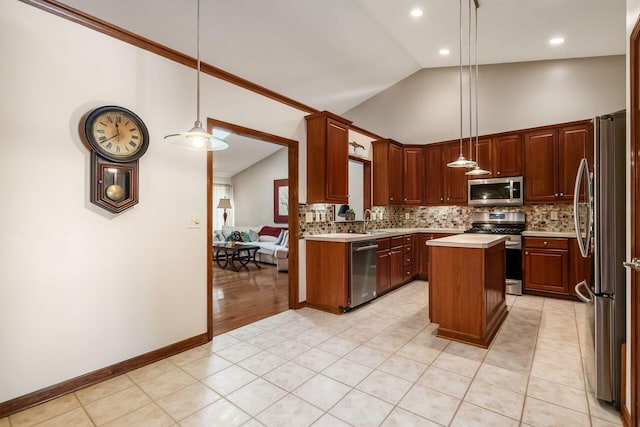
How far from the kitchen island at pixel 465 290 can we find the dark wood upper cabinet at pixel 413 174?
258 centimetres

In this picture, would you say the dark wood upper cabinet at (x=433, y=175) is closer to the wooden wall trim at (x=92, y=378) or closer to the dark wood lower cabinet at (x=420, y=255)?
the dark wood lower cabinet at (x=420, y=255)

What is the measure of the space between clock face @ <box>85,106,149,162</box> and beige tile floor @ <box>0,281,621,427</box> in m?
1.68

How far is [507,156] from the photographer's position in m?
4.79

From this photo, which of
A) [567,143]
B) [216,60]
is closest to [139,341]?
[216,60]

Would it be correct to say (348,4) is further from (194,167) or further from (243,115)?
(194,167)

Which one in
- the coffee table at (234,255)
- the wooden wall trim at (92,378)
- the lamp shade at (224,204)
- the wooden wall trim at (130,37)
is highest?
the wooden wall trim at (130,37)

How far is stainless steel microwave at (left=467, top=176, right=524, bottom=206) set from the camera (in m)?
4.68

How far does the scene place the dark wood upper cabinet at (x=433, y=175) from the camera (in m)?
5.50

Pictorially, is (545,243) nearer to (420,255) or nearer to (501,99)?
(420,255)

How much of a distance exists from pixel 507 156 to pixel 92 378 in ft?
18.5

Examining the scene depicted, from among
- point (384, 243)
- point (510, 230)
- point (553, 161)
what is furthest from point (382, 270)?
point (553, 161)

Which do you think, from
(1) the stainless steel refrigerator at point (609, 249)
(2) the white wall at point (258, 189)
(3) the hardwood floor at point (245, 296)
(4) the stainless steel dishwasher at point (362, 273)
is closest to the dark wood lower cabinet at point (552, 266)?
(4) the stainless steel dishwasher at point (362, 273)

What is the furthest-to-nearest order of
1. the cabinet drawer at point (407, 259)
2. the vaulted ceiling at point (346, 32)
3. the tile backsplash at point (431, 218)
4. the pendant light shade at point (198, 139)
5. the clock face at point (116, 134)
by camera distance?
the cabinet drawer at point (407, 259), the tile backsplash at point (431, 218), the vaulted ceiling at point (346, 32), the clock face at point (116, 134), the pendant light shade at point (198, 139)

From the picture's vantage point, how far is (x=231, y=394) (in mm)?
2053
